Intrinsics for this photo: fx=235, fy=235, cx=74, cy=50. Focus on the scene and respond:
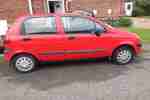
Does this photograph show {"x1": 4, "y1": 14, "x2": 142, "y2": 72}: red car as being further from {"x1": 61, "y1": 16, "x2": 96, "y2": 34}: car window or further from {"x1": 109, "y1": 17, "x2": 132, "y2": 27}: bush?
{"x1": 109, "y1": 17, "x2": 132, "y2": 27}: bush

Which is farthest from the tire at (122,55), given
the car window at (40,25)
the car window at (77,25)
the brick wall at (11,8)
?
the brick wall at (11,8)

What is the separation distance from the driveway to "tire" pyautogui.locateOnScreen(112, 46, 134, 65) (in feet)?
0.69

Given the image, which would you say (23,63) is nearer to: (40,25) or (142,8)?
(40,25)

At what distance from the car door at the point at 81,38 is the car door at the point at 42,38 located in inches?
9.1

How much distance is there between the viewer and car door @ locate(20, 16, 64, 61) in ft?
20.9

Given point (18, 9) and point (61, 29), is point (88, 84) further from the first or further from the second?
point (18, 9)

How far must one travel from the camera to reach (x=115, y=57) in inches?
269

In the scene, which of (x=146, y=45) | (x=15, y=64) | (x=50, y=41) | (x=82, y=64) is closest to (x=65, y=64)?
(x=82, y=64)

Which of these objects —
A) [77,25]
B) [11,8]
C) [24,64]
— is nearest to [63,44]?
[77,25]

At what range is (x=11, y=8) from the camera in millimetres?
21203

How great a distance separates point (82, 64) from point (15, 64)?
194 centimetres

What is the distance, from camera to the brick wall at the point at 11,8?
20953 mm

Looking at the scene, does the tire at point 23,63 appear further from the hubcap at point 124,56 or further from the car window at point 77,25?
the hubcap at point 124,56

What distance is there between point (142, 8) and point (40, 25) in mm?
28060
